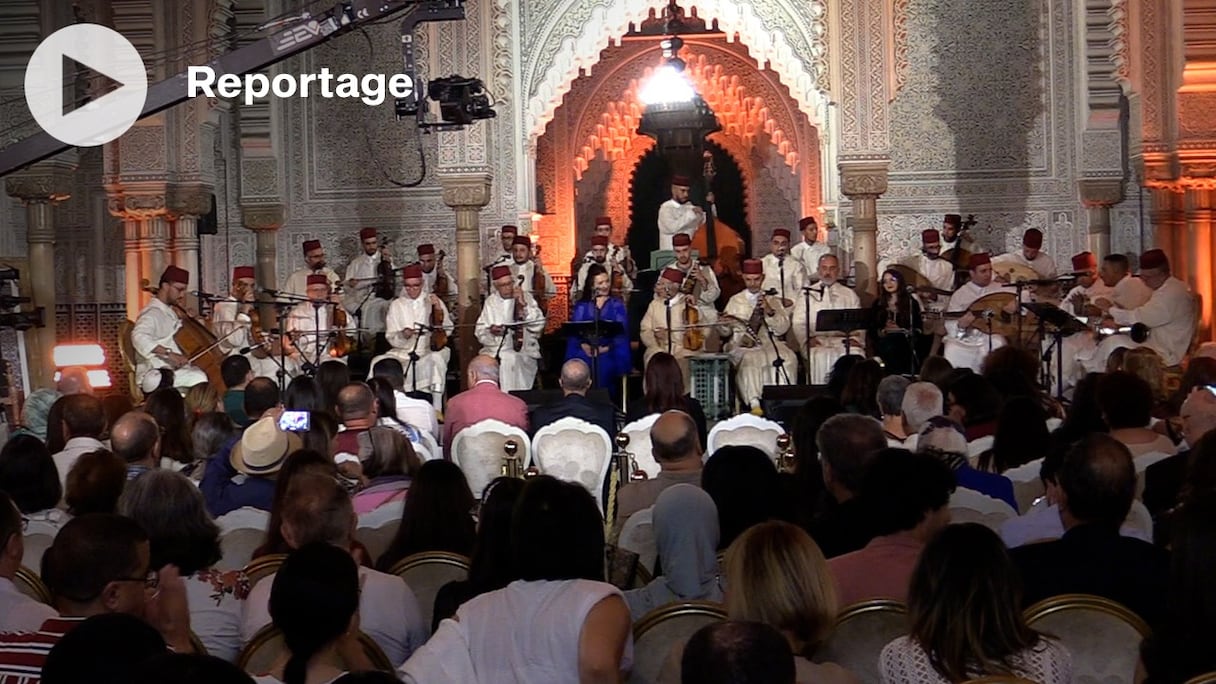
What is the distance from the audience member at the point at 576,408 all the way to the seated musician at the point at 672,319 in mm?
4160

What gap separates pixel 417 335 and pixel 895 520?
1003 centimetres

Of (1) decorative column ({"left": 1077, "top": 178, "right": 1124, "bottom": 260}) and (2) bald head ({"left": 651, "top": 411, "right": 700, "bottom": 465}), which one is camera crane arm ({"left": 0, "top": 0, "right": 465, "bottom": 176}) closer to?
(1) decorative column ({"left": 1077, "top": 178, "right": 1124, "bottom": 260})

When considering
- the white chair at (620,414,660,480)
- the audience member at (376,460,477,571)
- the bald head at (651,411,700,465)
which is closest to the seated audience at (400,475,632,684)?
the audience member at (376,460,477,571)

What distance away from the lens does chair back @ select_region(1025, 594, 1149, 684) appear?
3803 millimetres

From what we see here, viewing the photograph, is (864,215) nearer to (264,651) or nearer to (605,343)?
(605,343)

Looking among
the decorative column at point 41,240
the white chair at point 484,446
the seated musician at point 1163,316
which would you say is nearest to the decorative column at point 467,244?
the decorative column at point 41,240

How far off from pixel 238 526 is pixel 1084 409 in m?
3.13

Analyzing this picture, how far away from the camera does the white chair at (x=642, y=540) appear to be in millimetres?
5395

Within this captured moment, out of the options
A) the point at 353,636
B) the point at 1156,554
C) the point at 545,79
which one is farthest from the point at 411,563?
the point at 545,79

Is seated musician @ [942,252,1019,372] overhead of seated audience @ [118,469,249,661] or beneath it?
overhead

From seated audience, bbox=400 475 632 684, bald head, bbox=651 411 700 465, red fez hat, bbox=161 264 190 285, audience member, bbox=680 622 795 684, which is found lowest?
seated audience, bbox=400 475 632 684

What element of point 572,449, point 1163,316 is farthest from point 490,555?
point 1163,316

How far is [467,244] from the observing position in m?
15.0

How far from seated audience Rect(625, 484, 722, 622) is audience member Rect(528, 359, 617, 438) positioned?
4.28 meters
